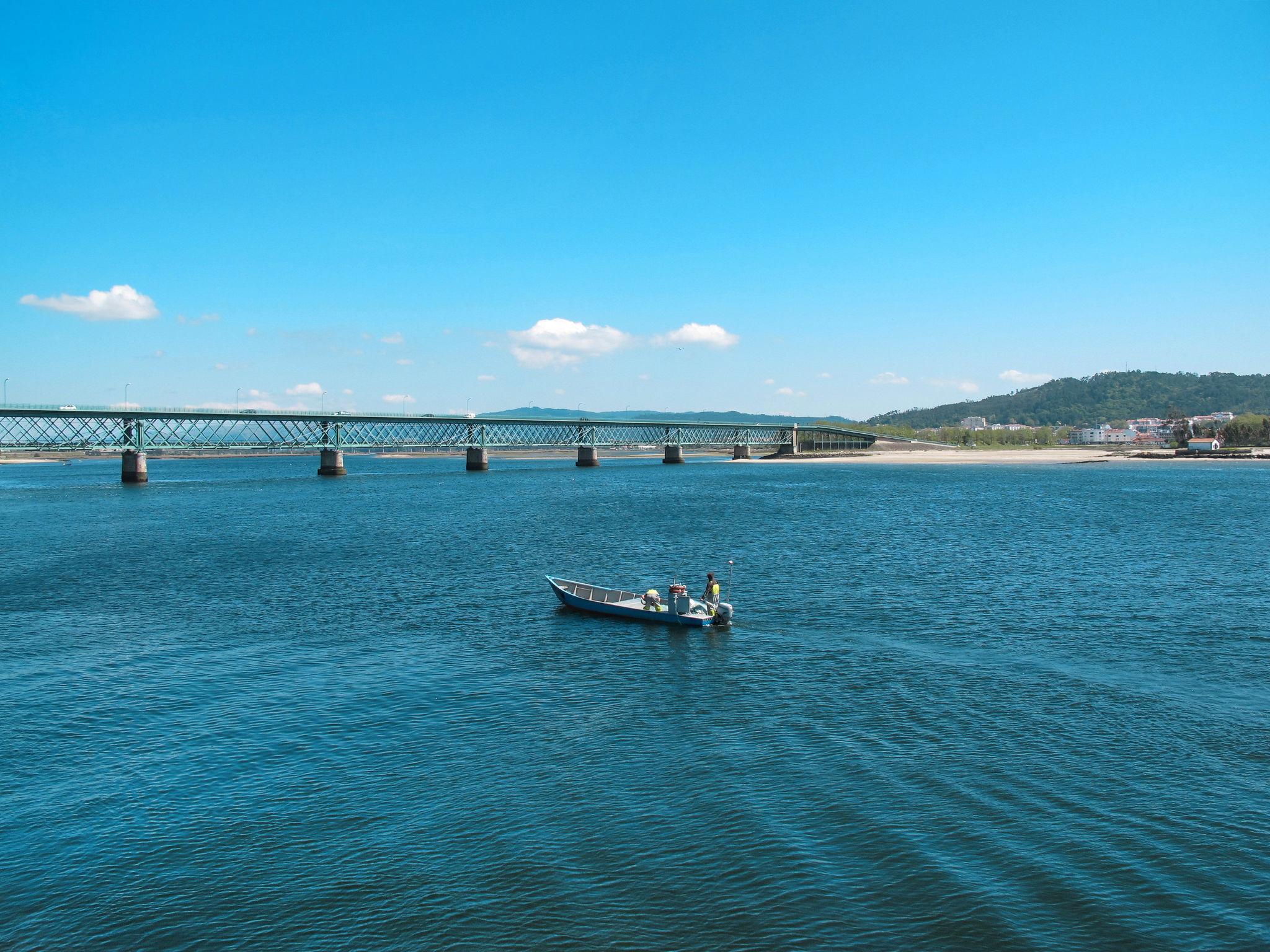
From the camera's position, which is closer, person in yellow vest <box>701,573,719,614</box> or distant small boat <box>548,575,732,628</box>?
distant small boat <box>548,575,732,628</box>

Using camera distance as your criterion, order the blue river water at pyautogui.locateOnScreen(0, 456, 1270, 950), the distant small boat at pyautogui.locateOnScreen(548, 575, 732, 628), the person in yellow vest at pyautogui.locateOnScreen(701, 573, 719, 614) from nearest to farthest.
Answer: the blue river water at pyautogui.locateOnScreen(0, 456, 1270, 950), the distant small boat at pyautogui.locateOnScreen(548, 575, 732, 628), the person in yellow vest at pyautogui.locateOnScreen(701, 573, 719, 614)

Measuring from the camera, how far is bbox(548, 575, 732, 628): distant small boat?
4291 cm

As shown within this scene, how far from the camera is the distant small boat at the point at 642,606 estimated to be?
4291cm

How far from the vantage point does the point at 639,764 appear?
2498cm

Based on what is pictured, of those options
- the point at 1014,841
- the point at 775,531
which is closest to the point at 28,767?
the point at 1014,841

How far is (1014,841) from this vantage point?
20.0m

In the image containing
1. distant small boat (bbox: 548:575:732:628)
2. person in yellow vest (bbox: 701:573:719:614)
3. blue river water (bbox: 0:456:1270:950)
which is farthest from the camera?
person in yellow vest (bbox: 701:573:719:614)

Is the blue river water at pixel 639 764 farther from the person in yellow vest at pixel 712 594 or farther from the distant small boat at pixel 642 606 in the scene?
the person in yellow vest at pixel 712 594

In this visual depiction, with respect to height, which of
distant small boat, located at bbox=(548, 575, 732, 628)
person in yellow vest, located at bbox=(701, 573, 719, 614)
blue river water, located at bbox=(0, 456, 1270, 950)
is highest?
person in yellow vest, located at bbox=(701, 573, 719, 614)

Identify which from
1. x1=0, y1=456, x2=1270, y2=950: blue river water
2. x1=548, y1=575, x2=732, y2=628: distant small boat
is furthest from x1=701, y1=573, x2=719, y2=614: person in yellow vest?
x1=0, y1=456, x2=1270, y2=950: blue river water

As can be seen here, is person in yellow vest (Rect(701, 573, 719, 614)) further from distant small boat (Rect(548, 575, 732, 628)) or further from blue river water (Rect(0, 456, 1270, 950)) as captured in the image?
blue river water (Rect(0, 456, 1270, 950))

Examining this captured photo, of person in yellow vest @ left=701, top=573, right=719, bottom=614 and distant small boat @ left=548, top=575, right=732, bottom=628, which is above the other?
person in yellow vest @ left=701, top=573, right=719, bottom=614

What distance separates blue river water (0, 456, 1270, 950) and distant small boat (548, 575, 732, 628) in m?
1.09

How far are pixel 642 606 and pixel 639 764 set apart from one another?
66.8 feet
